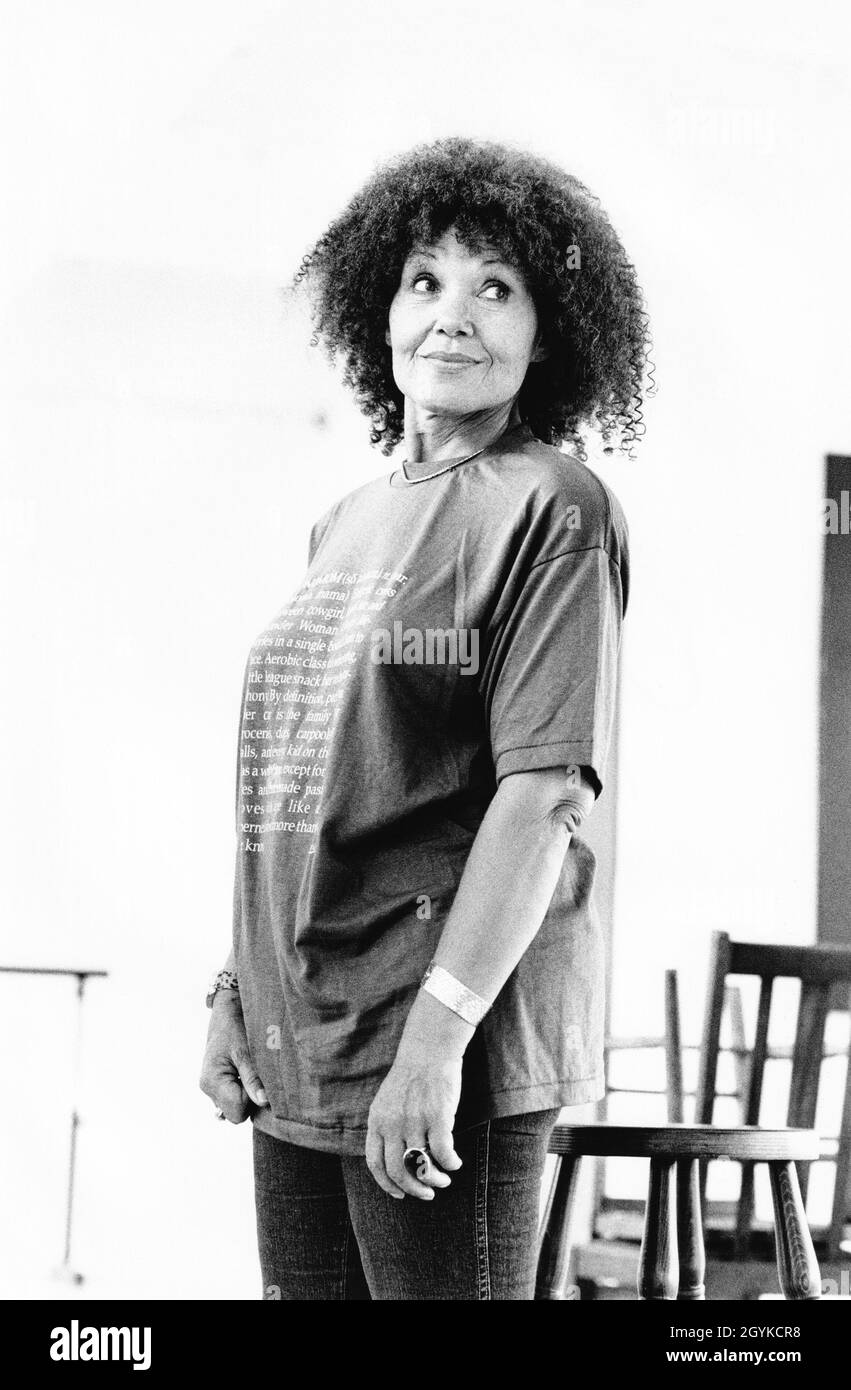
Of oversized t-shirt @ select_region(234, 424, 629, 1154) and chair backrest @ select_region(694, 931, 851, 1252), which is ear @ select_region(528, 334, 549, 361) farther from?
chair backrest @ select_region(694, 931, 851, 1252)

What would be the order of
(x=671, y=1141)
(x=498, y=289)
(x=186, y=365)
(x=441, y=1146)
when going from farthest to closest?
(x=186, y=365)
(x=671, y=1141)
(x=498, y=289)
(x=441, y=1146)

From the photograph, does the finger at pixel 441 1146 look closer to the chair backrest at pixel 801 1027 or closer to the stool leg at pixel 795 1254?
the stool leg at pixel 795 1254

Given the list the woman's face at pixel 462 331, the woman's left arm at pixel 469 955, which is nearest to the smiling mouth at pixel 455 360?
the woman's face at pixel 462 331

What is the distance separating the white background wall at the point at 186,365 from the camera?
1665 millimetres

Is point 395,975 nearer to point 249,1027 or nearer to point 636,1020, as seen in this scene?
point 249,1027

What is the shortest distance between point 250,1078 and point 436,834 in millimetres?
243

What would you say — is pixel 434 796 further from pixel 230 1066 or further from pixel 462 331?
pixel 462 331

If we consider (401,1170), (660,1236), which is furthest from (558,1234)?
(401,1170)

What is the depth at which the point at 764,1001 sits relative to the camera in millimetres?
1789

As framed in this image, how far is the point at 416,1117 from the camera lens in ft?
3.02

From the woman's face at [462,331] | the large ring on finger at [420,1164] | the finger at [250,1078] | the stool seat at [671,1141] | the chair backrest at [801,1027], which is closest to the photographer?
the large ring on finger at [420,1164]

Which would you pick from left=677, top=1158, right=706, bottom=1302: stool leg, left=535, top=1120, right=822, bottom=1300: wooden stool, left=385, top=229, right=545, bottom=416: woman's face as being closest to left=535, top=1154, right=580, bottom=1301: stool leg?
left=535, top=1120, right=822, bottom=1300: wooden stool

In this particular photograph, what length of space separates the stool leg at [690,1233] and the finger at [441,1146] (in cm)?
59

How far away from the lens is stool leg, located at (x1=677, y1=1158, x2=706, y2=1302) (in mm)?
1431
